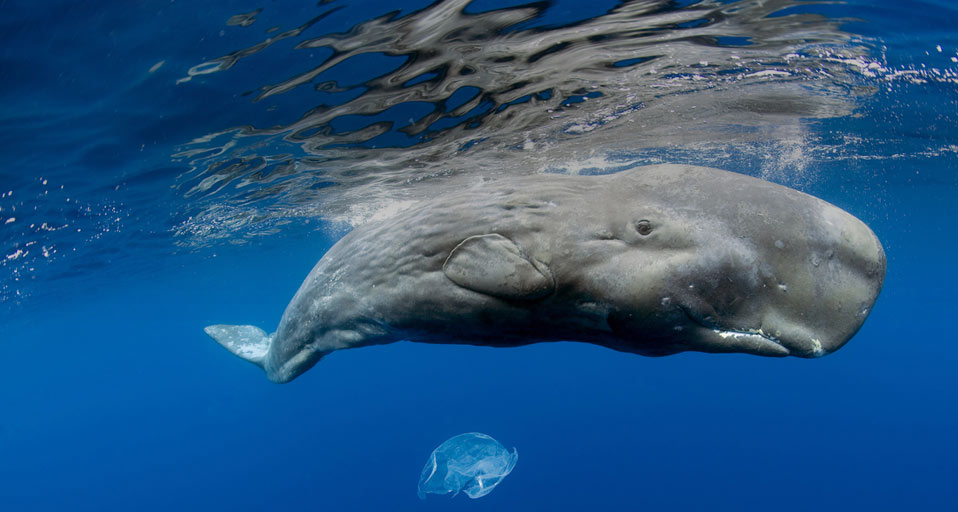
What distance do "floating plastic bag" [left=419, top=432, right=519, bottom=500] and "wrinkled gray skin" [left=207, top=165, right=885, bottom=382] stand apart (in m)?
14.7

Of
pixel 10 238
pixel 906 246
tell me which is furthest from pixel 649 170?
pixel 906 246

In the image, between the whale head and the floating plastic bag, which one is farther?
the floating plastic bag

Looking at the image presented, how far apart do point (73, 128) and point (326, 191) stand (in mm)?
8146

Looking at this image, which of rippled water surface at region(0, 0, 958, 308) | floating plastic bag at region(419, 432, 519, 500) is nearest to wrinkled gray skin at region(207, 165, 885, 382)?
rippled water surface at region(0, 0, 958, 308)

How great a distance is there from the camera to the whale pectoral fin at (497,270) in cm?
273

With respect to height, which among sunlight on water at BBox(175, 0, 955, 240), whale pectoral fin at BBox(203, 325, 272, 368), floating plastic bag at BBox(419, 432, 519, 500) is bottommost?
floating plastic bag at BBox(419, 432, 519, 500)

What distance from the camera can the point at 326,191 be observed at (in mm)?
16391

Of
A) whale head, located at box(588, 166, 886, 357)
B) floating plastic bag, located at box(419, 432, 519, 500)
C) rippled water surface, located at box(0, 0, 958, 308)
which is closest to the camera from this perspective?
whale head, located at box(588, 166, 886, 357)

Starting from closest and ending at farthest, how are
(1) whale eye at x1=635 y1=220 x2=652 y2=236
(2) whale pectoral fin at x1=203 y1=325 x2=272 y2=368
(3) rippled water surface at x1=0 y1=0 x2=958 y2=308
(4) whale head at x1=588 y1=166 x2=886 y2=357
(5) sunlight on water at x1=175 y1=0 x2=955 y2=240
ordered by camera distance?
(4) whale head at x1=588 y1=166 x2=886 y2=357, (1) whale eye at x1=635 y1=220 x2=652 y2=236, (3) rippled water surface at x1=0 y1=0 x2=958 y2=308, (2) whale pectoral fin at x1=203 y1=325 x2=272 y2=368, (5) sunlight on water at x1=175 y1=0 x2=955 y2=240

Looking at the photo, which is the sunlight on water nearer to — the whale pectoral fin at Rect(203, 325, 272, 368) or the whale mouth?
the whale pectoral fin at Rect(203, 325, 272, 368)

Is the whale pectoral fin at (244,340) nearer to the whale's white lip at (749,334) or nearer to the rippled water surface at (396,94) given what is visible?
the rippled water surface at (396,94)

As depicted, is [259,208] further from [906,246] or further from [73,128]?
[906,246]

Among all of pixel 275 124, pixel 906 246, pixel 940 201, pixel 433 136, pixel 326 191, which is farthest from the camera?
pixel 906 246

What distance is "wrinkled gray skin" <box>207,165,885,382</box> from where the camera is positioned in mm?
2504
